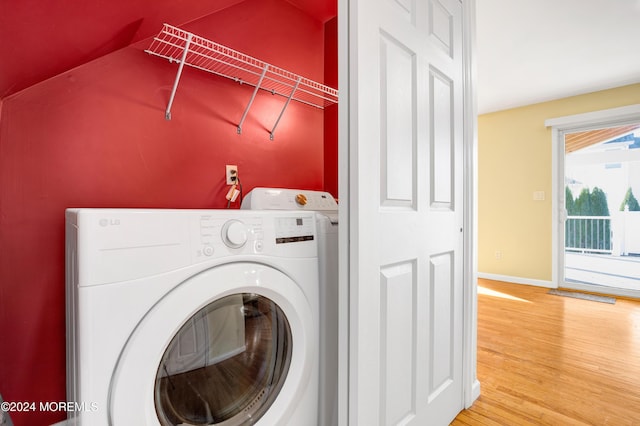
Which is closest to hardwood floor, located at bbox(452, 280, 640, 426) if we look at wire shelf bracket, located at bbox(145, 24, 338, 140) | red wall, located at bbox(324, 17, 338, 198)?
red wall, located at bbox(324, 17, 338, 198)

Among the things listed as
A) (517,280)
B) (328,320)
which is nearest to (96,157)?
(328,320)

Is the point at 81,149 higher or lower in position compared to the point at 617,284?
higher

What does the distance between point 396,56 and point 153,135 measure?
1.10 m

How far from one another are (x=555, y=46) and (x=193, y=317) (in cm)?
333

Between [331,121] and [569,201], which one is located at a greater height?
[331,121]

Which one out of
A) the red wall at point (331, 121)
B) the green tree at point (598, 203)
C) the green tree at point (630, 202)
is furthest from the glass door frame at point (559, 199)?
the red wall at point (331, 121)

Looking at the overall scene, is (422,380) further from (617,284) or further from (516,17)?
(617,284)

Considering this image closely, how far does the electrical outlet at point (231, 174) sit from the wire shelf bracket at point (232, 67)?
0.71 feet

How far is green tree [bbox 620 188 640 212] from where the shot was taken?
334cm

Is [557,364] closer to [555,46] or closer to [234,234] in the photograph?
[234,234]

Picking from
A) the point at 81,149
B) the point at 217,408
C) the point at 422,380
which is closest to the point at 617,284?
the point at 422,380

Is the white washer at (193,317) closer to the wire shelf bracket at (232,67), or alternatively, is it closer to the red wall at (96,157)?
the red wall at (96,157)

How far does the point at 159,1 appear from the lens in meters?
1.07

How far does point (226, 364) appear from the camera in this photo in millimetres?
891
